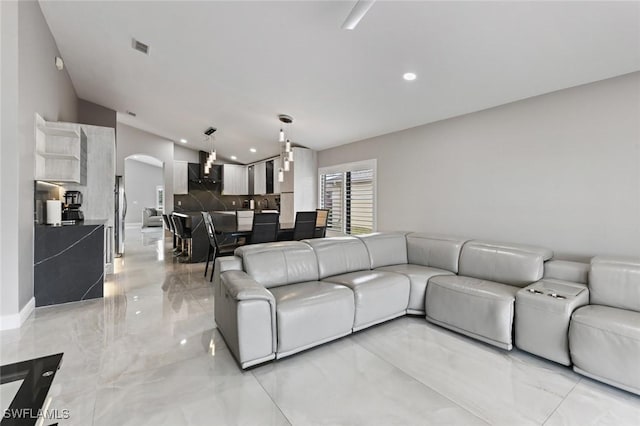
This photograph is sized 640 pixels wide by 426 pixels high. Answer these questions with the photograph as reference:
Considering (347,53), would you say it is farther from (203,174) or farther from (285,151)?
(203,174)

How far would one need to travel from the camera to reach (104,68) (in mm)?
4668

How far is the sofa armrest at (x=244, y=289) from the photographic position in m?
2.00

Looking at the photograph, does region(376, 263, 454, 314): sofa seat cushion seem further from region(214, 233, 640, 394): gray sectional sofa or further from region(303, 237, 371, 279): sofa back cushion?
region(303, 237, 371, 279): sofa back cushion

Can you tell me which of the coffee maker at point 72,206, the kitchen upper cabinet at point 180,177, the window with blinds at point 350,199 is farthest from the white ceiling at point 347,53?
the kitchen upper cabinet at point 180,177

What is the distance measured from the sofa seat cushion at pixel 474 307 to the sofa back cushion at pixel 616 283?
56 cm

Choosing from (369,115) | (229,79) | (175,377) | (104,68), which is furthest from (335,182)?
(175,377)

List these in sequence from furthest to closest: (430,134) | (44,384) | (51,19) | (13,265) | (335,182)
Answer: (335,182) → (430,134) → (51,19) → (13,265) → (44,384)

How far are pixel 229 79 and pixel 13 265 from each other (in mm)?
3228

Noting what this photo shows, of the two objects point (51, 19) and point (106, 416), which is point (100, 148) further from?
point (106, 416)

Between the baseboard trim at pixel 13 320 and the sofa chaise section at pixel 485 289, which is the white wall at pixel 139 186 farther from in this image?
the sofa chaise section at pixel 485 289

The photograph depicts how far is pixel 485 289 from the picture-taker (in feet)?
8.45

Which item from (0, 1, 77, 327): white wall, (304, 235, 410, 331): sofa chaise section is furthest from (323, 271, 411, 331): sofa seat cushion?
(0, 1, 77, 327): white wall

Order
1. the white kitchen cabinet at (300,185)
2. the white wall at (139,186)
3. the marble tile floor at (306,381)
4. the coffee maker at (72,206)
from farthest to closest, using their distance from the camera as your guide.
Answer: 1. the white wall at (139,186)
2. the white kitchen cabinet at (300,185)
3. the coffee maker at (72,206)
4. the marble tile floor at (306,381)

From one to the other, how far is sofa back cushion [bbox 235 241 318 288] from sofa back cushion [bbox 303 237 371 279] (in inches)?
4.0
